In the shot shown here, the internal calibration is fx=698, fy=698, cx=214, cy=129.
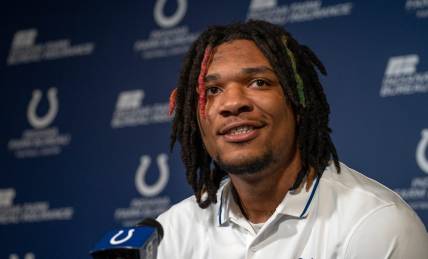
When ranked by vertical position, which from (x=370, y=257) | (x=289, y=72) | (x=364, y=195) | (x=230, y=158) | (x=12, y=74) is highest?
(x=12, y=74)

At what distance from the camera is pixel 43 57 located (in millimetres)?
3277

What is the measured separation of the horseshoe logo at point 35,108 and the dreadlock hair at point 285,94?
1349mm

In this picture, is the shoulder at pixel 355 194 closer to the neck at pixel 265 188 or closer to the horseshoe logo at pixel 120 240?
the neck at pixel 265 188

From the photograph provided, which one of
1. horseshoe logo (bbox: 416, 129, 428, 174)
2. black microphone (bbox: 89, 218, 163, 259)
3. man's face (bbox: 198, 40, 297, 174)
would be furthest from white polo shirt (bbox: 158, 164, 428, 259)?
horseshoe logo (bbox: 416, 129, 428, 174)

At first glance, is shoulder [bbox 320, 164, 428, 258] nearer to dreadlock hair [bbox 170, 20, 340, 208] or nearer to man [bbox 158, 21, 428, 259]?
man [bbox 158, 21, 428, 259]

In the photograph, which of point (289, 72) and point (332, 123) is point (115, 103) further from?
point (289, 72)

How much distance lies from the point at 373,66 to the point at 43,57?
1.58m

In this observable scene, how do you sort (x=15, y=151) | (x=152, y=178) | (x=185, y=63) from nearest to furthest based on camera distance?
1. (x=185, y=63)
2. (x=152, y=178)
3. (x=15, y=151)

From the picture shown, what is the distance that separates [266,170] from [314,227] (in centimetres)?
18

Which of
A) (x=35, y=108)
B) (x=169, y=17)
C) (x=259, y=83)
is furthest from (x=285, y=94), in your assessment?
(x=35, y=108)

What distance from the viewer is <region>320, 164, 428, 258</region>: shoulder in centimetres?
151

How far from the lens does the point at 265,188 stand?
1772mm

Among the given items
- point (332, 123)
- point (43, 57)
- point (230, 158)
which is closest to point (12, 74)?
point (43, 57)

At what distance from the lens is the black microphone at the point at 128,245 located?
1134 millimetres
